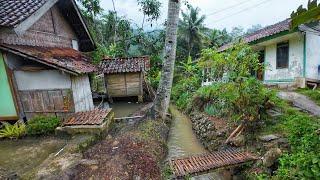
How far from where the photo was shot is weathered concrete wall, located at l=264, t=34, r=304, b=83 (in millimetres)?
13133

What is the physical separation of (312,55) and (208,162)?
9295 mm

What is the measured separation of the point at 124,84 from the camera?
1662 centimetres

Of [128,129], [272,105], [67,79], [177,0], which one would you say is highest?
[177,0]

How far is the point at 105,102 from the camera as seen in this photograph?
55.4ft

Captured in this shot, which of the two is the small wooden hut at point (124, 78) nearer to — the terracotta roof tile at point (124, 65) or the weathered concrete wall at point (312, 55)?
the terracotta roof tile at point (124, 65)

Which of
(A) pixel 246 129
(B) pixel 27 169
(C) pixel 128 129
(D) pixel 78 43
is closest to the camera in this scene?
(B) pixel 27 169

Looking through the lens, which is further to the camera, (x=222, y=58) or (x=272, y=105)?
(x=222, y=58)

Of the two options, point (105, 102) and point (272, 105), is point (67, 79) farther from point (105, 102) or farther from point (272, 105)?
point (272, 105)

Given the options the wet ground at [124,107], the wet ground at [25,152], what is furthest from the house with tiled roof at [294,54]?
the wet ground at [25,152]

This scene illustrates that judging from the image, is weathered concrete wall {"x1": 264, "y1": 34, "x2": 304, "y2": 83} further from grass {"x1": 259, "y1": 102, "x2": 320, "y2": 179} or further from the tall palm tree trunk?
grass {"x1": 259, "y1": 102, "x2": 320, "y2": 179}

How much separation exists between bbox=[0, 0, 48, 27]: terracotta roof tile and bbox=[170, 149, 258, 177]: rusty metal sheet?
24.0ft

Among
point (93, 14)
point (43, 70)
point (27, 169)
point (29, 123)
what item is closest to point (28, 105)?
point (29, 123)

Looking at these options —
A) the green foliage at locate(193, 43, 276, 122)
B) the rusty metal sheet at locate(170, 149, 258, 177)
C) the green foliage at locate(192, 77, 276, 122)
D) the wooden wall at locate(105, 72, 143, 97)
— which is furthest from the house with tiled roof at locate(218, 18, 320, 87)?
the wooden wall at locate(105, 72, 143, 97)

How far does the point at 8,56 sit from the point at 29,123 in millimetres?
2696
